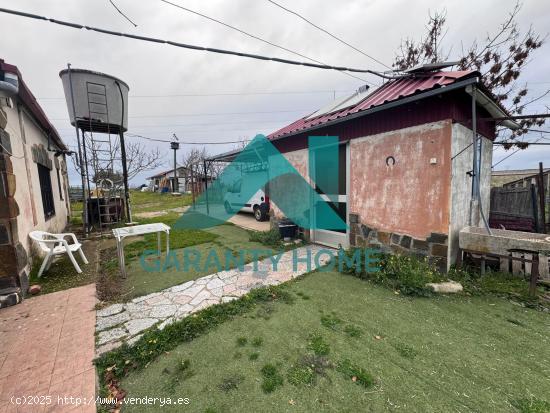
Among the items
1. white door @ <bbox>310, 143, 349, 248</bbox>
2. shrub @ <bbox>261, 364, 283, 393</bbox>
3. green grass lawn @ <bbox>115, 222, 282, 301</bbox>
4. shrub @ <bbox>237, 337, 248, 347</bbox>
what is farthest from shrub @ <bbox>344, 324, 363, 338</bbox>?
white door @ <bbox>310, 143, 349, 248</bbox>

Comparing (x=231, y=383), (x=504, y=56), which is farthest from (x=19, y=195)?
(x=504, y=56)

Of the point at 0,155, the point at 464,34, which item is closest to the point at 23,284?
the point at 0,155

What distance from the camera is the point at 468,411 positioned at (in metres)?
1.68

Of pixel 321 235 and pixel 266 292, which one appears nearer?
pixel 266 292

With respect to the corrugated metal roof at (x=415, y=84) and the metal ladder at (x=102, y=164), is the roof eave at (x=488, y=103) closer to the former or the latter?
the corrugated metal roof at (x=415, y=84)

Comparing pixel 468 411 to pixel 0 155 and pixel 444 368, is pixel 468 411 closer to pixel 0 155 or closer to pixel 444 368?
pixel 444 368

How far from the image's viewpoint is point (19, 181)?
4074 millimetres

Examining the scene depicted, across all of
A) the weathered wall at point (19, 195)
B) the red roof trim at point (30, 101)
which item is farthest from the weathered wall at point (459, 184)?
the weathered wall at point (19, 195)

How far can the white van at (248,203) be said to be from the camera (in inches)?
368

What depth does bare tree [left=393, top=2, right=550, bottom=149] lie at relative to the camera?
295 inches

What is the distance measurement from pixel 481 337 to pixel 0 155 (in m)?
6.42

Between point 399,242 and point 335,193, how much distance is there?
178cm

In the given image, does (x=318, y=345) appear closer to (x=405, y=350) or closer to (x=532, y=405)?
(x=405, y=350)

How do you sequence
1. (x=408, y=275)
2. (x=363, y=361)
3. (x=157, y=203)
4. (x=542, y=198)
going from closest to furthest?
1. (x=363, y=361)
2. (x=408, y=275)
3. (x=542, y=198)
4. (x=157, y=203)
